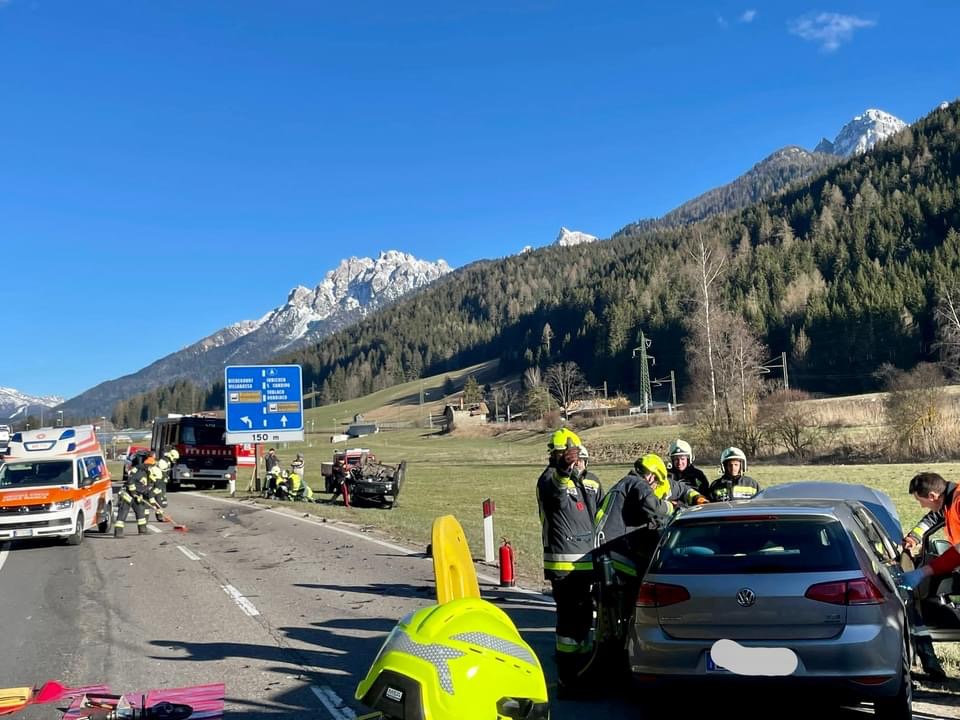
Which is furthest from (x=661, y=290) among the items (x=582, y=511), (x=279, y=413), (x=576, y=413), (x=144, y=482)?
(x=582, y=511)

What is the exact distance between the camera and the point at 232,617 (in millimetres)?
9156

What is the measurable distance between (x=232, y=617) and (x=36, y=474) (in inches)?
389

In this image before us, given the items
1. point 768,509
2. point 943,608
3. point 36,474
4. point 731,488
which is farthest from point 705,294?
point 768,509

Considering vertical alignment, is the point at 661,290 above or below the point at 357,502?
above

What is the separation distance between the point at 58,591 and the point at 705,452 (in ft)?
120

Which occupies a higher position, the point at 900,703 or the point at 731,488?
the point at 731,488

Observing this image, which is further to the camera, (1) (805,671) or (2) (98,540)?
(2) (98,540)

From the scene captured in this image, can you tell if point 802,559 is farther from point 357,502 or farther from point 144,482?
point 357,502

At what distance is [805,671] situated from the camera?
465 cm

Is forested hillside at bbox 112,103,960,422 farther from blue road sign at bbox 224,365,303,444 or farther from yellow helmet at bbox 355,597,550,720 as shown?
yellow helmet at bbox 355,597,550,720

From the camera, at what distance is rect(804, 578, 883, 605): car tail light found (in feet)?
15.4

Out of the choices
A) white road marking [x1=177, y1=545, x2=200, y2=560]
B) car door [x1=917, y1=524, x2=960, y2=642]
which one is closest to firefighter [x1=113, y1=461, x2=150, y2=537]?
white road marking [x1=177, y1=545, x2=200, y2=560]

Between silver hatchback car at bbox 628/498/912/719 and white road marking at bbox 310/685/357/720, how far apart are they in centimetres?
206

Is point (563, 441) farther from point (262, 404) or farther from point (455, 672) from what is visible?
point (262, 404)
